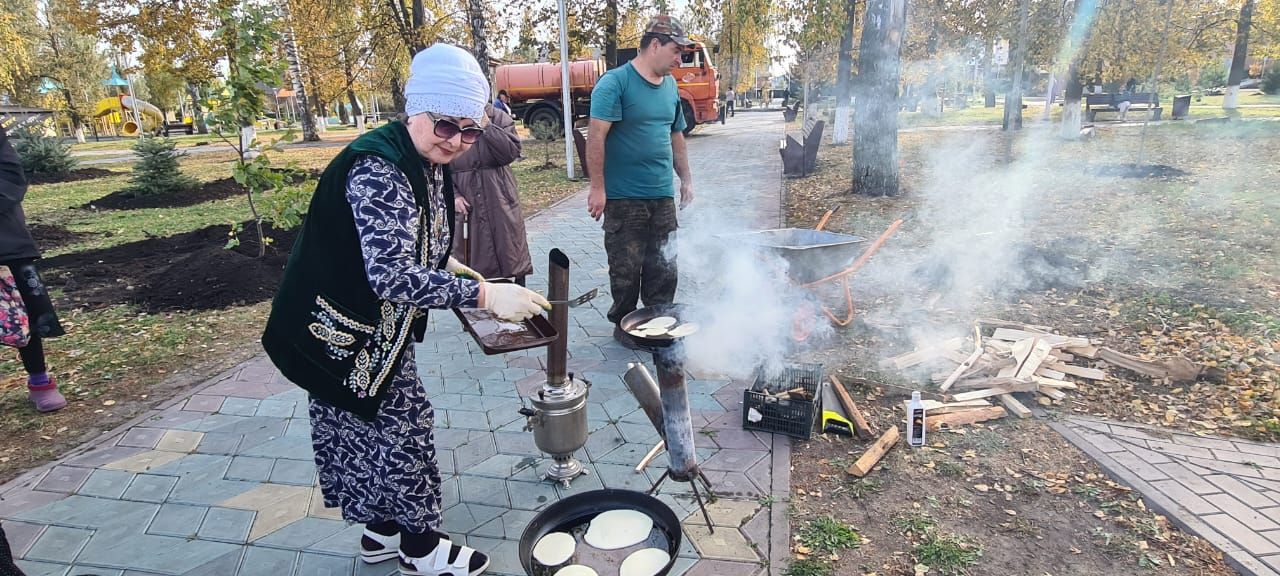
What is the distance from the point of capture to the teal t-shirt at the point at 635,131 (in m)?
3.85

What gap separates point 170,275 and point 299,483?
14.7 feet

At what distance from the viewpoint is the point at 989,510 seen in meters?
2.72

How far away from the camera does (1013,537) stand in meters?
2.55

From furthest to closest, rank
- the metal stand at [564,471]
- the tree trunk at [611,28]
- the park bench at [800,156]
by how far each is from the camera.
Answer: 1. the tree trunk at [611,28]
2. the park bench at [800,156]
3. the metal stand at [564,471]

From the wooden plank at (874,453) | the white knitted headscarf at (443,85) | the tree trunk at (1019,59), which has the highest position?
the tree trunk at (1019,59)

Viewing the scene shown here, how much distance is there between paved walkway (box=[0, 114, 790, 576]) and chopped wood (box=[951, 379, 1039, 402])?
1206 mm

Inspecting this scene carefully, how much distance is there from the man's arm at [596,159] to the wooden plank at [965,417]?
2320mm

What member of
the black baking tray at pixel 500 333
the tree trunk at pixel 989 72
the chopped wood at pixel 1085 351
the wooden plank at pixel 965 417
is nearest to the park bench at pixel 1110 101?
the tree trunk at pixel 989 72

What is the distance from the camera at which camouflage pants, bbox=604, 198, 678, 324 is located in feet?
13.5

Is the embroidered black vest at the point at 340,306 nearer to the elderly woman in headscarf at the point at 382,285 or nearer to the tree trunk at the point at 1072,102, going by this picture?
the elderly woman in headscarf at the point at 382,285

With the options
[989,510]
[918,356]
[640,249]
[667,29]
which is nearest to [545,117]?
[640,249]

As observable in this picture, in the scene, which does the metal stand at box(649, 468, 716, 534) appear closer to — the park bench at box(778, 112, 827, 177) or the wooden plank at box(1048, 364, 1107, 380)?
the wooden plank at box(1048, 364, 1107, 380)

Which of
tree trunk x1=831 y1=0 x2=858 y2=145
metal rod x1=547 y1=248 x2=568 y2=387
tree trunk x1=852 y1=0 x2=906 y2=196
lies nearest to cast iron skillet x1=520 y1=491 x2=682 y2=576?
metal rod x1=547 y1=248 x2=568 y2=387

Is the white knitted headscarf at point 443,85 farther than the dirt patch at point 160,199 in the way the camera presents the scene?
→ No
